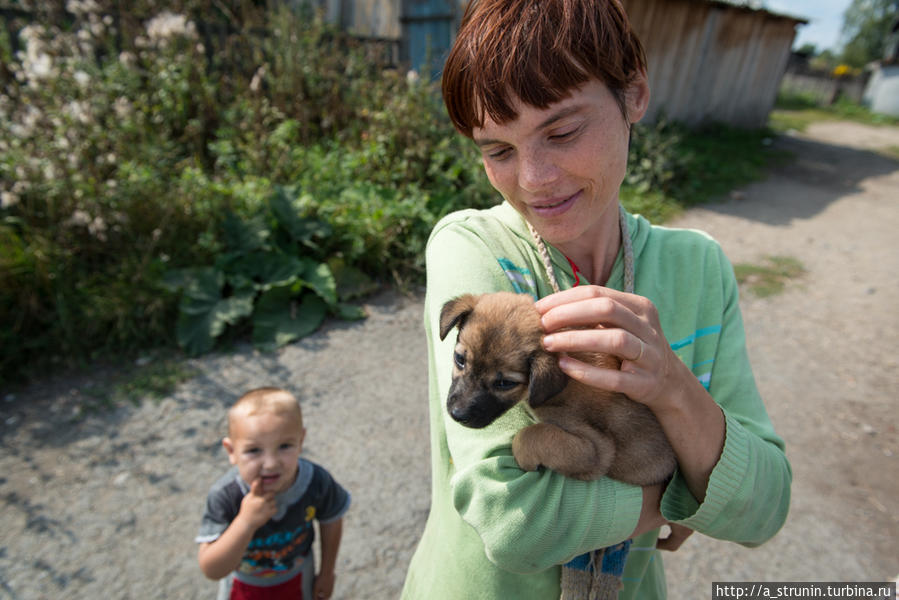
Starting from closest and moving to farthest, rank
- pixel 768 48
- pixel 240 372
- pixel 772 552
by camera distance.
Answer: pixel 772 552 → pixel 240 372 → pixel 768 48

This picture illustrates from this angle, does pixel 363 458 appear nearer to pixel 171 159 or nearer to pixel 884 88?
pixel 171 159

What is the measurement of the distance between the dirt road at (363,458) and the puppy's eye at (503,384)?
2471 mm

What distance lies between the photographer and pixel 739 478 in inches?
54.2

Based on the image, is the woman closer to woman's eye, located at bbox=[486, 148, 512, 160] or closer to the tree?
woman's eye, located at bbox=[486, 148, 512, 160]

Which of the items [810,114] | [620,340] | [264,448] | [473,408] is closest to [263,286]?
[264,448]

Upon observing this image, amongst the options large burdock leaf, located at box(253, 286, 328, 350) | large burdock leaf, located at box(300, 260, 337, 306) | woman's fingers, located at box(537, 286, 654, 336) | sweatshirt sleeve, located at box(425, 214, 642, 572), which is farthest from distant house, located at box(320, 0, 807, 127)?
sweatshirt sleeve, located at box(425, 214, 642, 572)

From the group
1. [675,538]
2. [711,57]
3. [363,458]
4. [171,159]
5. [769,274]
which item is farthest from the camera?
[711,57]

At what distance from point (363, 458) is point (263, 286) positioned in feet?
8.01

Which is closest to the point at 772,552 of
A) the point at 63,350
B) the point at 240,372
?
the point at 240,372

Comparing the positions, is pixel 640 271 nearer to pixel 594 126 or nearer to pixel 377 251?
pixel 594 126

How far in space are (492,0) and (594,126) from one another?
452 mm

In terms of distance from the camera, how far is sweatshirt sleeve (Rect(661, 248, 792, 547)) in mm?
1375

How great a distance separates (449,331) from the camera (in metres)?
1.52

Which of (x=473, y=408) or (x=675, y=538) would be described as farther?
(x=675, y=538)
